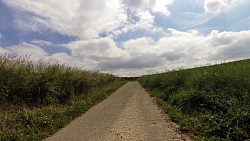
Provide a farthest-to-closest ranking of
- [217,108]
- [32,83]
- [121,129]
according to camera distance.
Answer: [32,83] < [217,108] < [121,129]


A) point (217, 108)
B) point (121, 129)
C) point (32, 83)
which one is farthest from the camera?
point (32, 83)

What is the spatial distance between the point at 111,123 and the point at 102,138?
2.36 metres

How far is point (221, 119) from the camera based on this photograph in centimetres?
900

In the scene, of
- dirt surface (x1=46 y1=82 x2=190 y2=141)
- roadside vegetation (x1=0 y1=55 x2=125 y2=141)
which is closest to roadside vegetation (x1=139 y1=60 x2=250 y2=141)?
dirt surface (x1=46 y1=82 x2=190 y2=141)

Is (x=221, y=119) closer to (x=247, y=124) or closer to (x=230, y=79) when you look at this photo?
(x=247, y=124)

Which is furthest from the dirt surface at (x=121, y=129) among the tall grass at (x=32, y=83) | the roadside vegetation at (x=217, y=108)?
the tall grass at (x=32, y=83)

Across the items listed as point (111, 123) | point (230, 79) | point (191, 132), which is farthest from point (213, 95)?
point (111, 123)

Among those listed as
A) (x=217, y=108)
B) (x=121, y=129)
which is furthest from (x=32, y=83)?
(x=217, y=108)

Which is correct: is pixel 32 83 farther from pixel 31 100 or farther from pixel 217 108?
pixel 217 108

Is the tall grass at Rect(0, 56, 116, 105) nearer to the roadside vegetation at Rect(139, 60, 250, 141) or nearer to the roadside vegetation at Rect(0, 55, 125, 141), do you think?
the roadside vegetation at Rect(0, 55, 125, 141)

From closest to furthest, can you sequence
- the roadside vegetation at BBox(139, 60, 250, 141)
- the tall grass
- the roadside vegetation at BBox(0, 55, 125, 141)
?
the roadside vegetation at BBox(139, 60, 250, 141) < the roadside vegetation at BBox(0, 55, 125, 141) < the tall grass

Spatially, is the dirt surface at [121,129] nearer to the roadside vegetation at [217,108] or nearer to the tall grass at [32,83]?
the roadside vegetation at [217,108]

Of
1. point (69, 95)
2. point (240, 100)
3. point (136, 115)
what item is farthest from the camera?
point (69, 95)

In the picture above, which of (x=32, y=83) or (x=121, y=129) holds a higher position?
(x=32, y=83)
